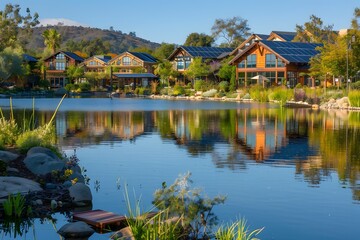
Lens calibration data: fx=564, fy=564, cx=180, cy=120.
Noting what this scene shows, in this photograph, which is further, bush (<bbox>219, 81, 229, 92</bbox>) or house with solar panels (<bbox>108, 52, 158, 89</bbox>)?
house with solar panels (<bbox>108, 52, 158, 89</bbox>)

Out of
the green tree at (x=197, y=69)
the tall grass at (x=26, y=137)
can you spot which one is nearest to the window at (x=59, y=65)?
the green tree at (x=197, y=69)

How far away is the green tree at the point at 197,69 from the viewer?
274 ft

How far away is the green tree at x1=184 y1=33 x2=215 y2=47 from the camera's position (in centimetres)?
12014

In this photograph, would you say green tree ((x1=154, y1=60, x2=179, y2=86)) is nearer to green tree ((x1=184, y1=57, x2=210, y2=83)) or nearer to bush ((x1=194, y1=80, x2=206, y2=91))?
green tree ((x1=184, y1=57, x2=210, y2=83))

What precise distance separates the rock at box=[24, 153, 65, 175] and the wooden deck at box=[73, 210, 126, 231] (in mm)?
3074

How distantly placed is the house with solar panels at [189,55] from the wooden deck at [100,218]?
7992 centimetres

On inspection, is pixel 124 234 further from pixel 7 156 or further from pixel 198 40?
pixel 198 40

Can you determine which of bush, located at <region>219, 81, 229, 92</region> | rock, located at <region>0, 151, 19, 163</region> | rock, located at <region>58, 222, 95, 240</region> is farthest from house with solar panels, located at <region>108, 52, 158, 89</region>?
rock, located at <region>58, 222, 95, 240</region>

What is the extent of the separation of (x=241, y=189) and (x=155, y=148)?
7.90 metres

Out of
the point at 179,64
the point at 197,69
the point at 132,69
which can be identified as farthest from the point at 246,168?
the point at 132,69

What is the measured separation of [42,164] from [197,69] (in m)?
70.7

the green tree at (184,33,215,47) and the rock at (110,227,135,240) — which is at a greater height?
the green tree at (184,33,215,47)

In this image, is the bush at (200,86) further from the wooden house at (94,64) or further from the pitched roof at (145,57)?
the wooden house at (94,64)

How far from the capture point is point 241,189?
42.9ft
